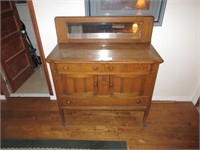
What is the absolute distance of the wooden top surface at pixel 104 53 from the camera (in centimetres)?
131

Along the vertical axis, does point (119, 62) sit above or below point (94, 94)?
above

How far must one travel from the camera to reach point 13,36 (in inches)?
96.2

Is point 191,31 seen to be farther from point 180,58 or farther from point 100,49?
point 100,49

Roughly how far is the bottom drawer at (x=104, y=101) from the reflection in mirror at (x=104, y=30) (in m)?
0.71

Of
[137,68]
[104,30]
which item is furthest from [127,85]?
[104,30]

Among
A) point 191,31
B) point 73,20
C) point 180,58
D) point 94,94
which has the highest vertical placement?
point 73,20

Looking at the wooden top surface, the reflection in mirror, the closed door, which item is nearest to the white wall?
the reflection in mirror

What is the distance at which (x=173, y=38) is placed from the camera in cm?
174

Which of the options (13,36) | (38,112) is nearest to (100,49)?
(38,112)

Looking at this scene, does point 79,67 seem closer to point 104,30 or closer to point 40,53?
point 104,30

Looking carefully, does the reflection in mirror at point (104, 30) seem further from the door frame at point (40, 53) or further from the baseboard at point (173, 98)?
the baseboard at point (173, 98)

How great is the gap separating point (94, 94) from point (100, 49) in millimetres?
482

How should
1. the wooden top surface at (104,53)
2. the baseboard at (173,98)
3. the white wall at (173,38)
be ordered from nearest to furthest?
1. the wooden top surface at (104,53)
2. the white wall at (173,38)
3. the baseboard at (173,98)

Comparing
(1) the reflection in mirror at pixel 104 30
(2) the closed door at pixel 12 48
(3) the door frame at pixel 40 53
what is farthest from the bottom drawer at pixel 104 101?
(2) the closed door at pixel 12 48
